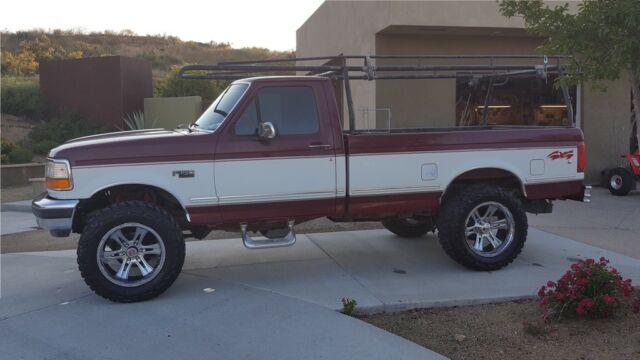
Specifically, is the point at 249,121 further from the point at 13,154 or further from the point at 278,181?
the point at 13,154

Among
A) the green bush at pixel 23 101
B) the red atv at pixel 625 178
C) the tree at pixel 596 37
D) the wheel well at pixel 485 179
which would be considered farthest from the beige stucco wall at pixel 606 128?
the green bush at pixel 23 101

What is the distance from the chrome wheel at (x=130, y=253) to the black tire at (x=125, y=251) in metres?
0.03

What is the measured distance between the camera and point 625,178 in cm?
1266

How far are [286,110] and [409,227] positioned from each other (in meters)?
2.93

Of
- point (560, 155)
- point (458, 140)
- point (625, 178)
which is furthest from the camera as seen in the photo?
point (625, 178)

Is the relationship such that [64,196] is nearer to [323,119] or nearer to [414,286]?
[323,119]

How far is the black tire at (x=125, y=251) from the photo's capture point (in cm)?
555

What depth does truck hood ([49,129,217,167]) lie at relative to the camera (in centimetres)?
559

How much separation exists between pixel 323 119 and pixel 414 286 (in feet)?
6.37

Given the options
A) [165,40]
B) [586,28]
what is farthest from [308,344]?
[165,40]

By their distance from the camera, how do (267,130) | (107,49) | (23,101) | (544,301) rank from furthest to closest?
(107,49) < (23,101) < (267,130) < (544,301)

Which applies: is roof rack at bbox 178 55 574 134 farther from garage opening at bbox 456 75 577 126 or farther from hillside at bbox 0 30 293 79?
hillside at bbox 0 30 293 79

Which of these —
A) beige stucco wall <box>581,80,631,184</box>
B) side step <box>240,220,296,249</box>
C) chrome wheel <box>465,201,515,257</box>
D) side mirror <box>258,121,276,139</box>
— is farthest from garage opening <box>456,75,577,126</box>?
side mirror <box>258,121,276,139</box>

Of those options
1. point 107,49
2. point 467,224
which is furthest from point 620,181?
point 107,49
